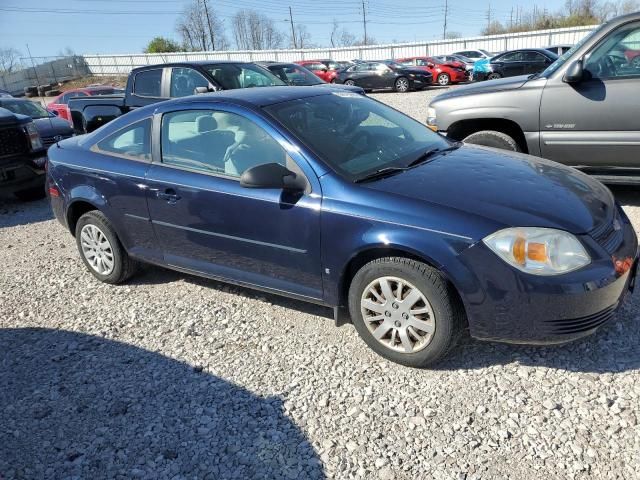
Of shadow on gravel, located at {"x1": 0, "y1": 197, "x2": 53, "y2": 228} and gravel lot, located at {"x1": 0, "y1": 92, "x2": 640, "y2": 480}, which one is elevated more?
gravel lot, located at {"x1": 0, "y1": 92, "x2": 640, "y2": 480}

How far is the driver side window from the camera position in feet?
16.3

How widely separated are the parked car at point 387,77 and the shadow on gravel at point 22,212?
17.8 meters

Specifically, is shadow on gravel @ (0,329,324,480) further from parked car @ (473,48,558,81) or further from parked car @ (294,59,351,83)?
parked car @ (294,59,351,83)

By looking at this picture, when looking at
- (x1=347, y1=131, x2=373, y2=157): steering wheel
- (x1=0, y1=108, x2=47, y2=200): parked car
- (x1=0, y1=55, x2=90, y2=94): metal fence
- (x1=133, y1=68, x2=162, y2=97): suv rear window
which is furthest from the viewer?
(x1=0, y1=55, x2=90, y2=94): metal fence

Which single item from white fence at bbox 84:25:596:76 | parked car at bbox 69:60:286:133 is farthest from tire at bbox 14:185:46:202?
white fence at bbox 84:25:596:76

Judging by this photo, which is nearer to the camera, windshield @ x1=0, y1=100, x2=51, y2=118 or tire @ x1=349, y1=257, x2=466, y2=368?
tire @ x1=349, y1=257, x2=466, y2=368

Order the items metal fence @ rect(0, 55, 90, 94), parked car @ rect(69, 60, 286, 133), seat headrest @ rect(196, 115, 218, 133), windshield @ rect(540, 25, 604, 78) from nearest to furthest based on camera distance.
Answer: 1. seat headrest @ rect(196, 115, 218, 133)
2. windshield @ rect(540, 25, 604, 78)
3. parked car @ rect(69, 60, 286, 133)
4. metal fence @ rect(0, 55, 90, 94)

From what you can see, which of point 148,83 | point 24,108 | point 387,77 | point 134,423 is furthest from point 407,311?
point 387,77

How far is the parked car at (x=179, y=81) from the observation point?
25.6 feet

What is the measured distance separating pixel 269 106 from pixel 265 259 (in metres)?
1.04

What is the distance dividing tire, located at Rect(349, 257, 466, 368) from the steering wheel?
0.84 metres

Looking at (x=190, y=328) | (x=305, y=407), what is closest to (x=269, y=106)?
(x=190, y=328)

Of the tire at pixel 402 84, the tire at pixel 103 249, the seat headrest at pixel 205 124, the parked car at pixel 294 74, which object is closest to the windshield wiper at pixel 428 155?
the seat headrest at pixel 205 124

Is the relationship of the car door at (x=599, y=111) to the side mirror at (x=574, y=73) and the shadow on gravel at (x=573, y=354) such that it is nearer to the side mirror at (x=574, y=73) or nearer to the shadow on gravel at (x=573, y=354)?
the side mirror at (x=574, y=73)
